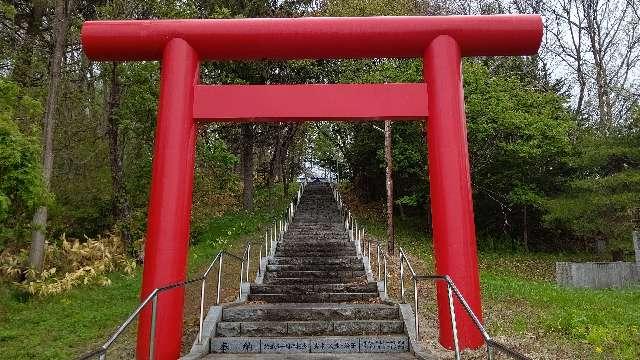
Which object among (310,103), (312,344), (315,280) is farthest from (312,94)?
(315,280)

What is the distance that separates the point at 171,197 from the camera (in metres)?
6.51

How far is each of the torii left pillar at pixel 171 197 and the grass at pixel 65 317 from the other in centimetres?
230

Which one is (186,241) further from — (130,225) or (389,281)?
(130,225)

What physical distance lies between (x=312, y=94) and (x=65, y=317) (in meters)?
6.39

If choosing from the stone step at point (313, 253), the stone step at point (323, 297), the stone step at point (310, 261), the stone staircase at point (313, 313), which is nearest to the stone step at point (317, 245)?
the stone step at point (313, 253)

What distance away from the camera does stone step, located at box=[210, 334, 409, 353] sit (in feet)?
21.5

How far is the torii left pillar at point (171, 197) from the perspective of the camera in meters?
6.21

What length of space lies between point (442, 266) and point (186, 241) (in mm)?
3152

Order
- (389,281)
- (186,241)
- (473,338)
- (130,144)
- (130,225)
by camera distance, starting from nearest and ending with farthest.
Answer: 1. (473,338)
2. (186,241)
3. (389,281)
4. (130,225)
5. (130,144)

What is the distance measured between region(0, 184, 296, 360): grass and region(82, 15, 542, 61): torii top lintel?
4.34 metres

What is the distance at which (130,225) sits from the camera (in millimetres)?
14562

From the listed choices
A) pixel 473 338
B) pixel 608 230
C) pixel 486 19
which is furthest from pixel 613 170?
pixel 473 338

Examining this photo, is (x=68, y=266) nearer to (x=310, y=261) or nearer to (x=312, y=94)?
(x=310, y=261)

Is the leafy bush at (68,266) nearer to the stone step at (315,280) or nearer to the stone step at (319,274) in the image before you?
the stone step at (319,274)
